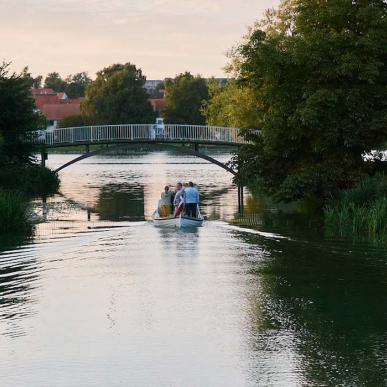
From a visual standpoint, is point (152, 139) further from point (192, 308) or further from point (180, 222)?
point (192, 308)

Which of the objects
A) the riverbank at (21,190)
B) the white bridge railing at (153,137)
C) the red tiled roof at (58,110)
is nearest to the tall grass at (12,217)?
the riverbank at (21,190)

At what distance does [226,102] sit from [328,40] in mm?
36590

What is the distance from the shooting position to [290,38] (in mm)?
37469

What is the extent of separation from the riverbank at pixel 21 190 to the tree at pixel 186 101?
263 ft

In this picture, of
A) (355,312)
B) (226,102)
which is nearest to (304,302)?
(355,312)

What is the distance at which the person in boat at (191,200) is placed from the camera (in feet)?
115

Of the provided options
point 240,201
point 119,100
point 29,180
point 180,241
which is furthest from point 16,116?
point 119,100

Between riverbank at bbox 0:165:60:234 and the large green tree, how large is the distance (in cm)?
1016

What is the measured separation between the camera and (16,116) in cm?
4997

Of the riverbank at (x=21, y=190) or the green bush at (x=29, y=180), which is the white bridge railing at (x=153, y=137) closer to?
the green bush at (x=29, y=180)

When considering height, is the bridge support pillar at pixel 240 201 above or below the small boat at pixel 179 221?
below

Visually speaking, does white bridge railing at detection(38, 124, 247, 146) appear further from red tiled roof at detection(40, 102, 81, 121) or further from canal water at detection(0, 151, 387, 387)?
red tiled roof at detection(40, 102, 81, 121)

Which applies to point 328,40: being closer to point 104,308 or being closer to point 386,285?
point 386,285

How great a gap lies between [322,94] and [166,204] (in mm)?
7571
